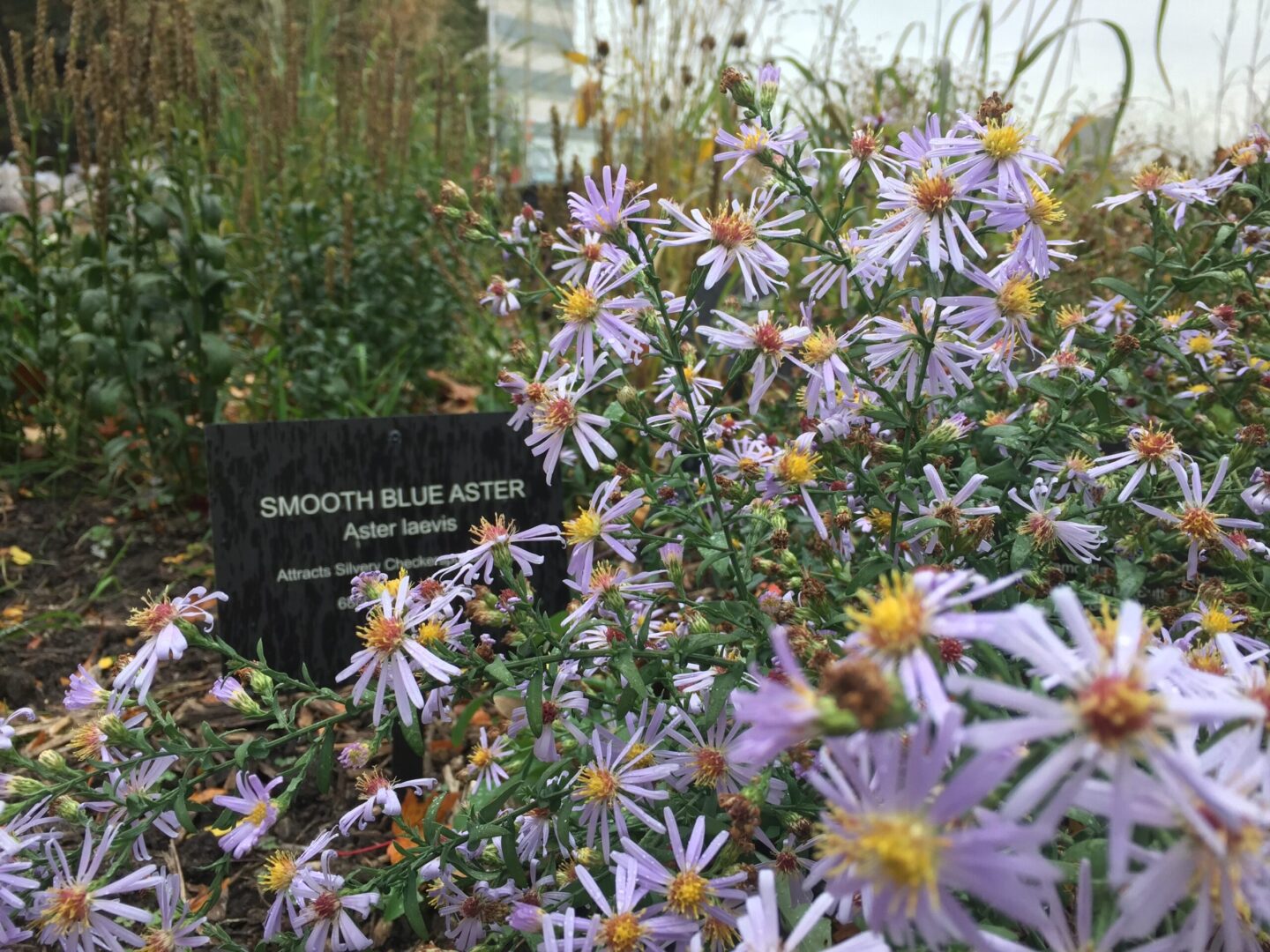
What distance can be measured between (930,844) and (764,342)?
803mm

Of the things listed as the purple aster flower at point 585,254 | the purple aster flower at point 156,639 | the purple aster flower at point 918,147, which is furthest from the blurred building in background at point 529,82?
the purple aster flower at point 156,639

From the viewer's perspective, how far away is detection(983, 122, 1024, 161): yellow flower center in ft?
3.68

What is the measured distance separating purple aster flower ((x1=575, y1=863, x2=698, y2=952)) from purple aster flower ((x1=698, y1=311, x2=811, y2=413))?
630 mm

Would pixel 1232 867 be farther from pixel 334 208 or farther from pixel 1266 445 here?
pixel 334 208

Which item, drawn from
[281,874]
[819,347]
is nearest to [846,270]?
[819,347]

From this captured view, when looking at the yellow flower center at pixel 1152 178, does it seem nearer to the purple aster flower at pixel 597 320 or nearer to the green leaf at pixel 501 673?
the purple aster flower at pixel 597 320

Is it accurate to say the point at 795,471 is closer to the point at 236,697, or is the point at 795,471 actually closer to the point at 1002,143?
the point at 1002,143

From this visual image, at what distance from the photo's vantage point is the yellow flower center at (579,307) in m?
1.22

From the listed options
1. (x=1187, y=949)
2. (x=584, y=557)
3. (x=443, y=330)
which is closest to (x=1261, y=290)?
(x=584, y=557)

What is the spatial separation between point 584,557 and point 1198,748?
72cm

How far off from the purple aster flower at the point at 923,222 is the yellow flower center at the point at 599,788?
69 cm

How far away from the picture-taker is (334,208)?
11.7 ft

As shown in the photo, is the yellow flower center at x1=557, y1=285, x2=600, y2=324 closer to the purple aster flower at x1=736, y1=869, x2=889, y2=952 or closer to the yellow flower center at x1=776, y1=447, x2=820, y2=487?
the yellow flower center at x1=776, y1=447, x2=820, y2=487

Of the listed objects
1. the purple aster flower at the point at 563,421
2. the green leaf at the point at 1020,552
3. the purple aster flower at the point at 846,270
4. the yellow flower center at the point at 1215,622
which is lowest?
the yellow flower center at the point at 1215,622
